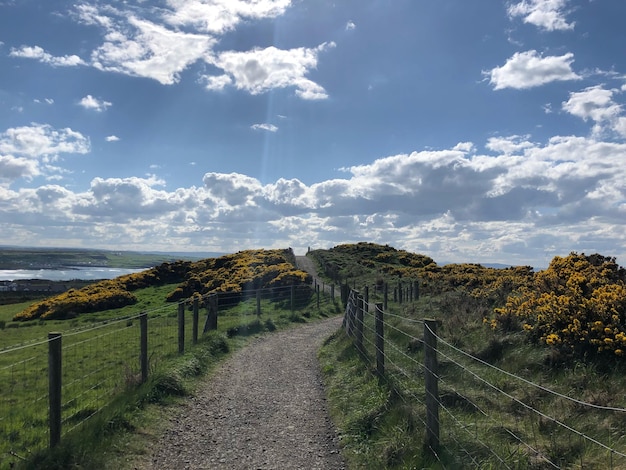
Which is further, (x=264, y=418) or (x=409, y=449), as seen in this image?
(x=264, y=418)

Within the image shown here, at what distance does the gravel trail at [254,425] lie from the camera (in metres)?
6.58

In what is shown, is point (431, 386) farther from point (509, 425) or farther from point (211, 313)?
point (211, 313)

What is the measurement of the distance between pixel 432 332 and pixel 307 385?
5405 millimetres

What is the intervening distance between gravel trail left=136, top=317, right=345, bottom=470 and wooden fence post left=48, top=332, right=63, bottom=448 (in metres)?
1.22

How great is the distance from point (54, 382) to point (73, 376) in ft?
26.0

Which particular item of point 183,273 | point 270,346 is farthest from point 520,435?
point 183,273

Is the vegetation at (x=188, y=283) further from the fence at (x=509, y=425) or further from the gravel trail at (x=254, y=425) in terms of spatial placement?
the fence at (x=509, y=425)

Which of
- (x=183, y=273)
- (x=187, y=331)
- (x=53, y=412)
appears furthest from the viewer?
(x=183, y=273)

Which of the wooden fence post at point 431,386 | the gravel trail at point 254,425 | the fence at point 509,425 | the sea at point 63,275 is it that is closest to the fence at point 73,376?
the gravel trail at point 254,425

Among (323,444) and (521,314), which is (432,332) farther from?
(521,314)

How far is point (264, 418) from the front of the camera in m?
8.34

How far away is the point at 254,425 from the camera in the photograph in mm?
7980

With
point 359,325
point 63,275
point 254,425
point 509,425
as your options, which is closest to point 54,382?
point 254,425

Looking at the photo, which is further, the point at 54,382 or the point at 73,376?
the point at 73,376
